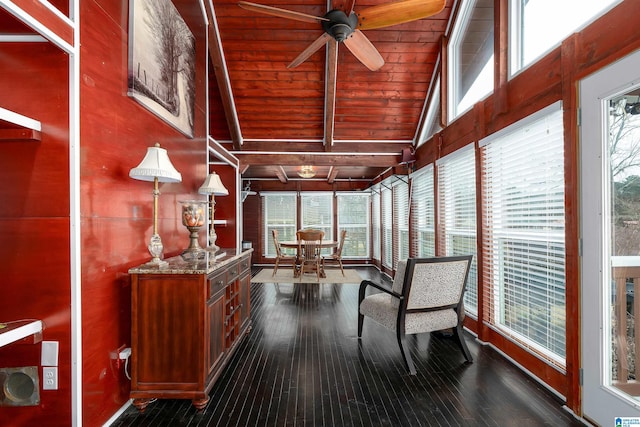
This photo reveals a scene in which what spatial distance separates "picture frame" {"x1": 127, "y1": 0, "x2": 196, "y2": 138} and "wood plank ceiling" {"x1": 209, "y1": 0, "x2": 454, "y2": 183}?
1054 mm

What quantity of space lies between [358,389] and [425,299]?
891 mm

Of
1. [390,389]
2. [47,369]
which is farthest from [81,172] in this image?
[390,389]

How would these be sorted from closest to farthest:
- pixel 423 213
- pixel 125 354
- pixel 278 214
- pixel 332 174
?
pixel 125 354 < pixel 423 213 < pixel 332 174 < pixel 278 214

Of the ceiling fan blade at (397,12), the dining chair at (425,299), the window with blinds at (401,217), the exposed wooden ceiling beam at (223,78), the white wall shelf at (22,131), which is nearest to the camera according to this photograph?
the white wall shelf at (22,131)

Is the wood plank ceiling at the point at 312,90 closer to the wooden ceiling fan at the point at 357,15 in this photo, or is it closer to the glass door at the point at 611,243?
the wooden ceiling fan at the point at 357,15

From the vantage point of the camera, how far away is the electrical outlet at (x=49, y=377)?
161cm

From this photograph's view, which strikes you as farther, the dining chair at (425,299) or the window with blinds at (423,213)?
the window with blinds at (423,213)

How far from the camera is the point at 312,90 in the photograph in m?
4.61

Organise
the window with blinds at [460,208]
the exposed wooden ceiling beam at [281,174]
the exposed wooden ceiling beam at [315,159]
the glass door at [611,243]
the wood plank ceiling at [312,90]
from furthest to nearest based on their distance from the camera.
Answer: the exposed wooden ceiling beam at [281,174]
the exposed wooden ceiling beam at [315,159]
the wood plank ceiling at [312,90]
the window with blinds at [460,208]
the glass door at [611,243]

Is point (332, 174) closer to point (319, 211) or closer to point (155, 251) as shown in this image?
point (319, 211)

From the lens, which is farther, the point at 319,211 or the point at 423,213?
the point at 319,211

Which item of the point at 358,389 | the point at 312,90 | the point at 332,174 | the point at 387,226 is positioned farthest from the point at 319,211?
the point at 358,389

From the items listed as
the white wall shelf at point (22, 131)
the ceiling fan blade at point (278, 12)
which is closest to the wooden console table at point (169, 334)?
the white wall shelf at point (22, 131)

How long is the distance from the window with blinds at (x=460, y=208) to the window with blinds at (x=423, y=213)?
32 centimetres
